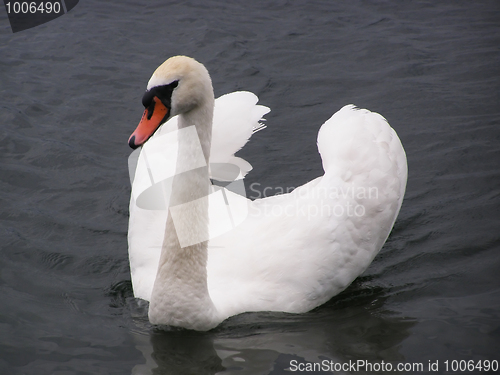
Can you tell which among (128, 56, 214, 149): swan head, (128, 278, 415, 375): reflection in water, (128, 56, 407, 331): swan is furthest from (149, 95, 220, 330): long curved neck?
(128, 56, 214, 149): swan head

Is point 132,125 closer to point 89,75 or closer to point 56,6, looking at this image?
point 89,75

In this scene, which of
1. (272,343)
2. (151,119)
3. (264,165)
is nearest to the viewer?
(151,119)

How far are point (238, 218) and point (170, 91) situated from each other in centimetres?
179

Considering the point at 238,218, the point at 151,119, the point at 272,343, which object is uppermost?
the point at 151,119

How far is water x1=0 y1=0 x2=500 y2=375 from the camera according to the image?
17.4 feet

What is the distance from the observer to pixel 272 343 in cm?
528

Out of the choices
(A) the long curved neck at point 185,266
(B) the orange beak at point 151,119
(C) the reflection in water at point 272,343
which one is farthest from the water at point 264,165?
(B) the orange beak at point 151,119

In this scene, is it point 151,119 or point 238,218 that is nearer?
point 151,119

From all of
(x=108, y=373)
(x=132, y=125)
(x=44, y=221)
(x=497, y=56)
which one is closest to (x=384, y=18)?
(x=497, y=56)

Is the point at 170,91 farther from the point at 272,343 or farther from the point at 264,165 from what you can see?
the point at 264,165

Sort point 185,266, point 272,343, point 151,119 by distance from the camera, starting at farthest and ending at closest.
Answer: point 272,343, point 185,266, point 151,119

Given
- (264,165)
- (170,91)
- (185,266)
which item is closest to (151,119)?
(170,91)

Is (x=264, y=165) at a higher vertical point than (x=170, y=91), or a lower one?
lower

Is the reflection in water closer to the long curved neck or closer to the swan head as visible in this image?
the long curved neck
